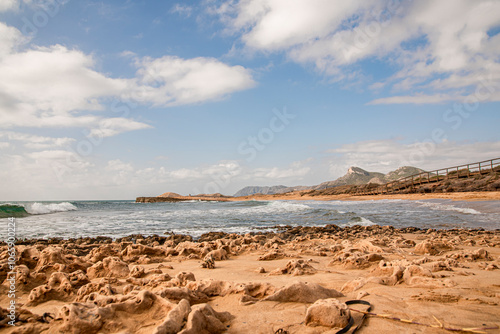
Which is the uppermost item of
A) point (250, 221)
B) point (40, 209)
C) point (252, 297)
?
point (40, 209)

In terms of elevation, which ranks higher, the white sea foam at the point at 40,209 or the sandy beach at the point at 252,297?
the white sea foam at the point at 40,209

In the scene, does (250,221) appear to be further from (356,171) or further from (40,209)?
(356,171)

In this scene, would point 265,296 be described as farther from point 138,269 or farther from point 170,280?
point 138,269

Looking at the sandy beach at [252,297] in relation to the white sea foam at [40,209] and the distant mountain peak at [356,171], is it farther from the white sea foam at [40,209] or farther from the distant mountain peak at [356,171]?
the distant mountain peak at [356,171]

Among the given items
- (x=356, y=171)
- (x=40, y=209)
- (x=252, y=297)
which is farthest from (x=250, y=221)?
(x=356, y=171)

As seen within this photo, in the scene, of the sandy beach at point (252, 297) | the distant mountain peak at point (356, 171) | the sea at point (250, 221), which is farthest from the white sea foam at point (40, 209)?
the distant mountain peak at point (356, 171)

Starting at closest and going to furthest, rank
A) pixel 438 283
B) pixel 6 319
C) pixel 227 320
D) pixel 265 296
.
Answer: pixel 6 319
pixel 227 320
pixel 265 296
pixel 438 283

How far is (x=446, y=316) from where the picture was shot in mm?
2641

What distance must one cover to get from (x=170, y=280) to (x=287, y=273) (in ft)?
6.54

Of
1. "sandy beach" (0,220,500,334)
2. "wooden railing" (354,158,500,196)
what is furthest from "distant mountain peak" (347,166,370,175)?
"sandy beach" (0,220,500,334)

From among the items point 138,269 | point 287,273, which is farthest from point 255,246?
point 138,269

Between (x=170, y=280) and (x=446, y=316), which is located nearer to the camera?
(x=446, y=316)

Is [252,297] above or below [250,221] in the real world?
above

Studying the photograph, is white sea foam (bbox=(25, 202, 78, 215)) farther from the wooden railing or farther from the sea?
the wooden railing
